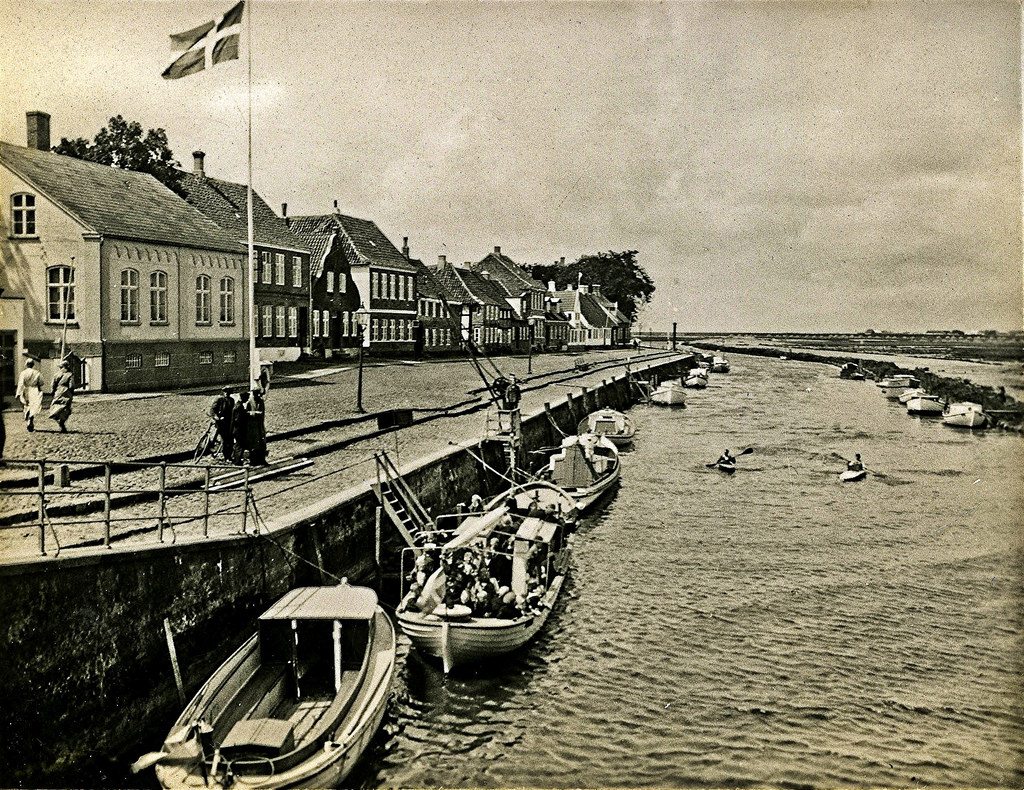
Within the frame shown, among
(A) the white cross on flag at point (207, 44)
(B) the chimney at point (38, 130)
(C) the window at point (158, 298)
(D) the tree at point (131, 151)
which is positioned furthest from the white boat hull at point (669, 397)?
(A) the white cross on flag at point (207, 44)

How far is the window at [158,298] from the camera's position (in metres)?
17.5

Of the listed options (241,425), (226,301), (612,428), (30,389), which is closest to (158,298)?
(226,301)

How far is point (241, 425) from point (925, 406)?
57304mm

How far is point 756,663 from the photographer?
16125 mm

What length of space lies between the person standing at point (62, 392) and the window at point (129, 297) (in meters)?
1.52

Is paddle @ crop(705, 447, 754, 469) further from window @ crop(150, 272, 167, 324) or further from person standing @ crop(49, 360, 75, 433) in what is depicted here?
person standing @ crop(49, 360, 75, 433)

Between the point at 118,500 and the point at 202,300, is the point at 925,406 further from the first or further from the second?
the point at 118,500

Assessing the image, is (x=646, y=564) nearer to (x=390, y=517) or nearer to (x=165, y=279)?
(x=390, y=517)

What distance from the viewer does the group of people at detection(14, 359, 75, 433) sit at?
47.3 ft

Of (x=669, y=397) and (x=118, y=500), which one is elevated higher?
(x=118, y=500)

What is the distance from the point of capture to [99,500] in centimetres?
1482

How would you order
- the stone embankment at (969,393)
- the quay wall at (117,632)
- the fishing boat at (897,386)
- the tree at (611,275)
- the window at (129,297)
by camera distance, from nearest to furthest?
the quay wall at (117,632) → the window at (129,297) → the stone embankment at (969,393) → the fishing boat at (897,386) → the tree at (611,275)

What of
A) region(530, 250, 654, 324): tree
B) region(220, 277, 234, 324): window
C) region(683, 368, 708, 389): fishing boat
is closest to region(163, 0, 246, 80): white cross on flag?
region(220, 277, 234, 324): window

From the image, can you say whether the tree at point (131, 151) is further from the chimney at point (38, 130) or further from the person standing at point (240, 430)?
the person standing at point (240, 430)
